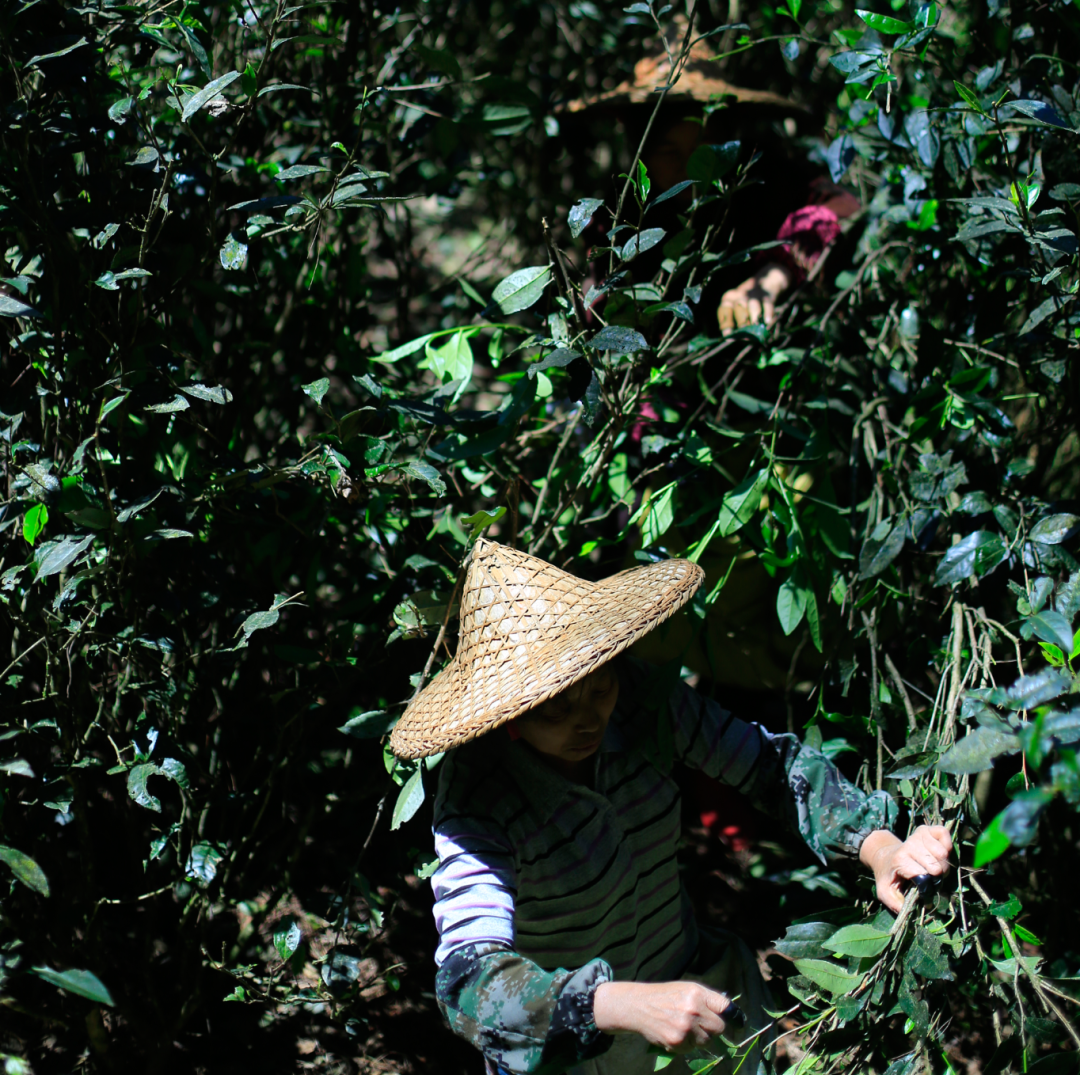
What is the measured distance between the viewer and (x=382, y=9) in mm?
1789

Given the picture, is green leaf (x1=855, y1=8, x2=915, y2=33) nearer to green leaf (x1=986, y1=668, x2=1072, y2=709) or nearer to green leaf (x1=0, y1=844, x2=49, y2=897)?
green leaf (x1=986, y1=668, x2=1072, y2=709)

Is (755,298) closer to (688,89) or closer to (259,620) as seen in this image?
(688,89)

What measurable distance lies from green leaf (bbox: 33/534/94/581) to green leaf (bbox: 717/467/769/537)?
0.89 metres

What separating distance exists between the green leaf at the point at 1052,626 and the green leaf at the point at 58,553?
3.59 ft

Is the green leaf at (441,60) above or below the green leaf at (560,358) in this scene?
above

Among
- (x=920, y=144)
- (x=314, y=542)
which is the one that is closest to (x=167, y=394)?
(x=314, y=542)

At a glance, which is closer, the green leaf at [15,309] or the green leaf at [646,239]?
the green leaf at [15,309]

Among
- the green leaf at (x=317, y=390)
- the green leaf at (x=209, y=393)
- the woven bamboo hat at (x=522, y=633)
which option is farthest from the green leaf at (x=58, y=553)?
the woven bamboo hat at (x=522, y=633)

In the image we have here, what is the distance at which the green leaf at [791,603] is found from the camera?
1.53m

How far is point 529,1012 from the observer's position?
1.04 meters

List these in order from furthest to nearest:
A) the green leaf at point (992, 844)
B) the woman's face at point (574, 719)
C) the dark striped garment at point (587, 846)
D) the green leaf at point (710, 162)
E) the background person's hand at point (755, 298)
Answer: the background person's hand at point (755, 298) → the green leaf at point (710, 162) → the woman's face at point (574, 719) → the dark striped garment at point (587, 846) → the green leaf at point (992, 844)

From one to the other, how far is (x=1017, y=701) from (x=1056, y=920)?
1.10 metres

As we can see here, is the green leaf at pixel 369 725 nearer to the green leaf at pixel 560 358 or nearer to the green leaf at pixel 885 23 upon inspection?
the green leaf at pixel 560 358

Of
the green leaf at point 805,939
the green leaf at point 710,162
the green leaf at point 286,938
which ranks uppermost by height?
the green leaf at point 710,162
